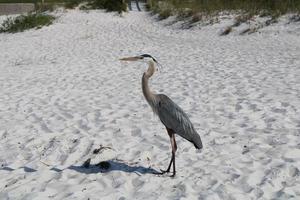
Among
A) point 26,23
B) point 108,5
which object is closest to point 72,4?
point 108,5

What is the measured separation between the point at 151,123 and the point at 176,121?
239 cm

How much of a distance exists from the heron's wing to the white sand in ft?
1.66

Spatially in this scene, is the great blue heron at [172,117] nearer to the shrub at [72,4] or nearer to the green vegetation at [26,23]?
the green vegetation at [26,23]

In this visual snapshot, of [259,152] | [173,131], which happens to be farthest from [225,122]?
[173,131]

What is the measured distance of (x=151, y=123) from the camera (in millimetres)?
7957

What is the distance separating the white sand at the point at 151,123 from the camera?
5387mm


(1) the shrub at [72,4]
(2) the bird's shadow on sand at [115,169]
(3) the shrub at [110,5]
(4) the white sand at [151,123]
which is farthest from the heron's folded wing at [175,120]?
(1) the shrub at [72,4]

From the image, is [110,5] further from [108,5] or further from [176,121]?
[176,121]

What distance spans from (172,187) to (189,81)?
6109 mm

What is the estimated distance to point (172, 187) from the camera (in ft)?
17.5

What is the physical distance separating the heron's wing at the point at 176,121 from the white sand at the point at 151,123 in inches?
19.9

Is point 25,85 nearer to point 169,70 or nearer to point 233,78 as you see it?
point 169,70

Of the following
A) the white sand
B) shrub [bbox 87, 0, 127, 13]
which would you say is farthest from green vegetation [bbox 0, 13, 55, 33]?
the white sand

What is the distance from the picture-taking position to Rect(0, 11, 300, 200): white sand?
539cm
